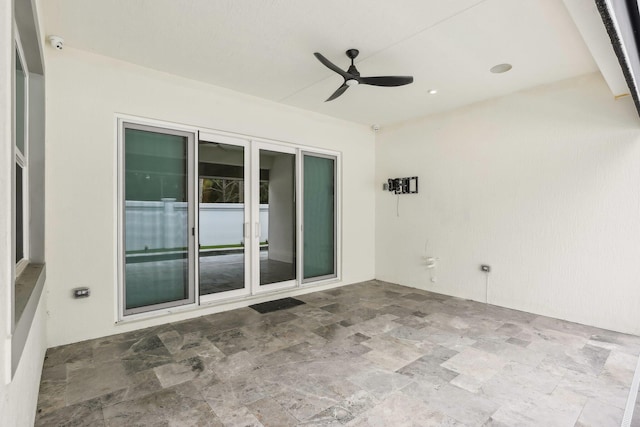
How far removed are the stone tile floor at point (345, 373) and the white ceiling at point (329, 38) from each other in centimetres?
277

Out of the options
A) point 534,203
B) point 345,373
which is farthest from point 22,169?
point 534,203

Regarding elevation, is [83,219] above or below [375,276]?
above

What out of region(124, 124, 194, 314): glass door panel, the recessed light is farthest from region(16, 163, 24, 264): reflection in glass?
the recessed light

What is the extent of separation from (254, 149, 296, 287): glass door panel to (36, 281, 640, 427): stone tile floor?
1.31m

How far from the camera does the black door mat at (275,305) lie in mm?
4336

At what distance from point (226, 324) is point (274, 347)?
89cm

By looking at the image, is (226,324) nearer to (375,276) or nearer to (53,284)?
(53,284)

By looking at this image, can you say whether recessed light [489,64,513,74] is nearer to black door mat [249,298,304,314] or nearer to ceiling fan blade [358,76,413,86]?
ceiling fan blade [358,76,413,86]

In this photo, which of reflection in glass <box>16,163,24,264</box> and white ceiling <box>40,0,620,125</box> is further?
white ceiling <box>40,0,620,125</box>

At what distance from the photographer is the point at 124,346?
3.16 metres

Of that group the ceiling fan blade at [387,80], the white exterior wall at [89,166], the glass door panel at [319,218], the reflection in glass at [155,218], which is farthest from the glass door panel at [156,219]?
the ceiling fan blade at [387,80]

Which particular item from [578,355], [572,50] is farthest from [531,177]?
[578,355]

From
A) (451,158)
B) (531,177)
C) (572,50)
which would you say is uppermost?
(572,50)

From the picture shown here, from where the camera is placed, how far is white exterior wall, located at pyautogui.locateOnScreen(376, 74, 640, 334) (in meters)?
3.59
